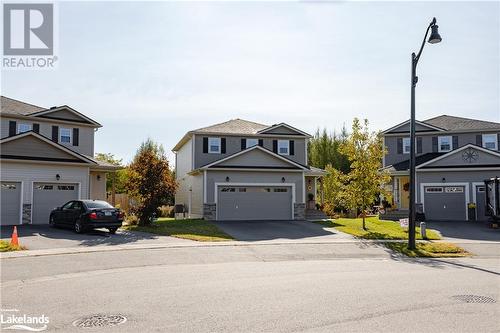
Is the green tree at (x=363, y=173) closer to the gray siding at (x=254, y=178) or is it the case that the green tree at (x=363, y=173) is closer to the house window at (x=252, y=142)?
the gray siding at (x=254, y=178)

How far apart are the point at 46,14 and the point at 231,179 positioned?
52.7ft

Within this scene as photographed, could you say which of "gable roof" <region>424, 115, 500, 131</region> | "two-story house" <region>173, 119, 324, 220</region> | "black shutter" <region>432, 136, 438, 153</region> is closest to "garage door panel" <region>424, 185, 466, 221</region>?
"black shutter" <region>432, 136, 438, 153</region>

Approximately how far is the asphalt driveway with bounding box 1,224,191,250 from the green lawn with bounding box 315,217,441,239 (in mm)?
9494

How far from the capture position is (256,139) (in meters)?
33.8

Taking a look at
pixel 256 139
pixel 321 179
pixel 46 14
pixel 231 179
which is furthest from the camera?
pixel 321 179

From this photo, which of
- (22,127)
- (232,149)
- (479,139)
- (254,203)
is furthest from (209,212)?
(479,139)

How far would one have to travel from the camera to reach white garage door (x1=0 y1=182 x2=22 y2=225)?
23750 mm

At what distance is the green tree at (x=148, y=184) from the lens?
25.4 metres

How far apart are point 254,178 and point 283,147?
5.30m

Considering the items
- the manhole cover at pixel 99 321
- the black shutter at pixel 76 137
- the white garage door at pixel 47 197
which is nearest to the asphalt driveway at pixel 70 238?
the white garage door at pixel 47 197

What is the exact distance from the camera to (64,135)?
30266mm

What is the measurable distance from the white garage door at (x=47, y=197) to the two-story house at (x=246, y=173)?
26.1 ft

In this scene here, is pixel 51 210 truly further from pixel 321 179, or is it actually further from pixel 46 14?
pixel 321 179

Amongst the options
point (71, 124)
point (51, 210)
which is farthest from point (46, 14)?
point (71, 124)
